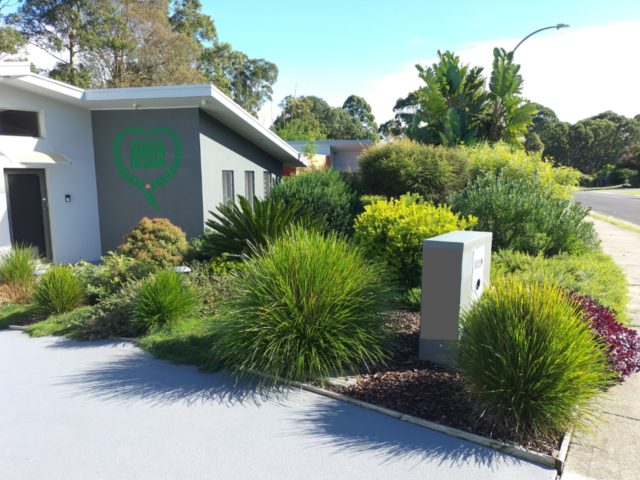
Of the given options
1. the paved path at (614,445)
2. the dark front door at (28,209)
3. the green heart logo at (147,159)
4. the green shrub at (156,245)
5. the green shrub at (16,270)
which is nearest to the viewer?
the paved path at (614,445)

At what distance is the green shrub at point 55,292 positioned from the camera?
6941 millimetres

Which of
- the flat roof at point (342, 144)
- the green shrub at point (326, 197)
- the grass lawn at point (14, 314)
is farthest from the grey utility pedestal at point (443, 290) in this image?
the flat roof at point (342, 144)

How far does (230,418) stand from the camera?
386 centimetres

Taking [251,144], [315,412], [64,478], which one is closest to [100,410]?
[64,478]

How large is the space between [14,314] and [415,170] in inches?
359

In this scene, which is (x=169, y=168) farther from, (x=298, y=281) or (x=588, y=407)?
(x=588, y=407)

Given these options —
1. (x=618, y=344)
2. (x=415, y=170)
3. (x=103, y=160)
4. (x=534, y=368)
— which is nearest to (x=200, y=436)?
(x=534, y=368)

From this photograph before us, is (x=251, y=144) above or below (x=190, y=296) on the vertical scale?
above

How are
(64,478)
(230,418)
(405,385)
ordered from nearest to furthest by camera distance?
(64,478), (230,418), (405,385)

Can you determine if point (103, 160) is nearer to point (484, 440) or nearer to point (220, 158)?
point (220, 158)

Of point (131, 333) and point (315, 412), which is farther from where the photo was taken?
point (131, 333)

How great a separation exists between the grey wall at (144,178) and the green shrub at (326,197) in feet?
7.10

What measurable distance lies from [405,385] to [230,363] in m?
1.87

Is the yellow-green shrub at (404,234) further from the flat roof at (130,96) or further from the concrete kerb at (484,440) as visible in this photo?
the flat roof at (130,96)
